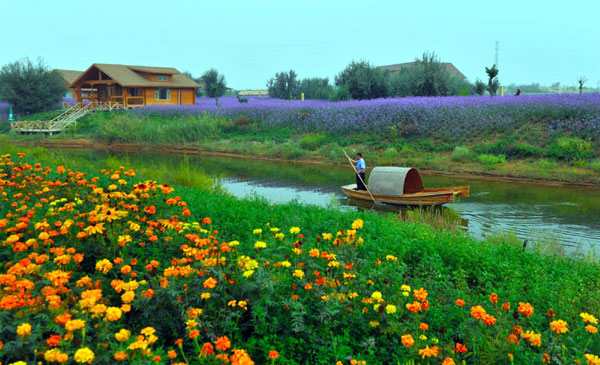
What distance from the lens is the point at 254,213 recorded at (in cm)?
771

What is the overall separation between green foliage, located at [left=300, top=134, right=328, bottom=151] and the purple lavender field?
5.33ft

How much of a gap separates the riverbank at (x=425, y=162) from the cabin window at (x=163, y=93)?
56.7 feet

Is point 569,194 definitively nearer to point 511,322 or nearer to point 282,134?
point 511,322

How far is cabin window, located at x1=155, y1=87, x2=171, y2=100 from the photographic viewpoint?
47.5m

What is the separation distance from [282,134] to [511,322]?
25567 millimetres

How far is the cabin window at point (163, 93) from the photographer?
47.5 meters

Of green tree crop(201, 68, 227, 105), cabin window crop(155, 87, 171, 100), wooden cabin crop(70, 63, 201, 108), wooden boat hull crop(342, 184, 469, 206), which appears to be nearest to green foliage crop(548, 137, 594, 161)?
wooden boat hull crop(342, 184, 469, 206)

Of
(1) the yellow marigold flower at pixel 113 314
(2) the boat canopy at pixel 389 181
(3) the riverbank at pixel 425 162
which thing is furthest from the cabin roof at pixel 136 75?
(1) the yellow marigold flower at pixel 113 314

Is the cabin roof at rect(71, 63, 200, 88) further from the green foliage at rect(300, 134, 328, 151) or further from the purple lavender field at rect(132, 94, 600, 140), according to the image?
the green foliage at rect(300, 134, 328, 151)

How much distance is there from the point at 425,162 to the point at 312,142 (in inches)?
285

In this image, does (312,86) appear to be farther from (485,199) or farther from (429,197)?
(429,197)

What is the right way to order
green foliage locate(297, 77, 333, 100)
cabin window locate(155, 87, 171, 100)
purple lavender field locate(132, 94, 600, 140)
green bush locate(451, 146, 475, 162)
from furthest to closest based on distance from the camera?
green foliage locate(297, 77, 333, 100) → cabin window locate(155, 87, 171, 100) → purple lavender field locate(132, 94, 600, 140) → green bush locate(451, 146, 475, 162)

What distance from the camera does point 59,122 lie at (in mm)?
35656

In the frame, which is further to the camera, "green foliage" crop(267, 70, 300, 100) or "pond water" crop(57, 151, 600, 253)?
"green foliage" crop(267, 70, 300, 100)
